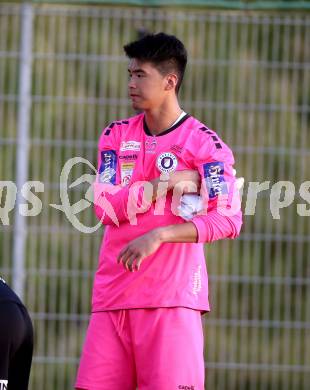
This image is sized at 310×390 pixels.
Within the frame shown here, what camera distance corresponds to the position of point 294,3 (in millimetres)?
7082

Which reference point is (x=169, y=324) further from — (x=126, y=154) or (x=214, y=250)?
(x=214, y=250)

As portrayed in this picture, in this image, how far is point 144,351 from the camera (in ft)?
16.0

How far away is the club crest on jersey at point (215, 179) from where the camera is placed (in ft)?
15.8

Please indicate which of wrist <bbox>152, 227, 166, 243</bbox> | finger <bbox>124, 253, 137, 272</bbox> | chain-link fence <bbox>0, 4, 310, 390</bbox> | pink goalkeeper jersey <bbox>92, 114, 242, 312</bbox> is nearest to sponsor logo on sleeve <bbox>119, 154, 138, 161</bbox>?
pink goalkeeper jersey <bbox>92, 114, 242, 312</bbox>

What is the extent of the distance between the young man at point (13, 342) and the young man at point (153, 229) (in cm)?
50

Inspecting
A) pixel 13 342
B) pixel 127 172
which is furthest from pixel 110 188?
pixel 13 342

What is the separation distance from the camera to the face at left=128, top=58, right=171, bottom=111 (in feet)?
16.4

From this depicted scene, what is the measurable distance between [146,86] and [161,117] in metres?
0.16

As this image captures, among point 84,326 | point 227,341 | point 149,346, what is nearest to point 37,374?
point 84,326

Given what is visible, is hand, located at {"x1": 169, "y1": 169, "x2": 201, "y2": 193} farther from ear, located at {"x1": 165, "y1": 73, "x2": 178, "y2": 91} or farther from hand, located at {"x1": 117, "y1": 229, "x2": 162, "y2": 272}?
ear, located at {"x1": 165, "y1": 73, "x2": 178, "y2": 91}

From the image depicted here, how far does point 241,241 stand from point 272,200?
1.12 feet

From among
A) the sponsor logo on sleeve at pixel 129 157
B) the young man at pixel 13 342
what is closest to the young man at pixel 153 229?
the sponsor logo on sleeve at pixel 129 157

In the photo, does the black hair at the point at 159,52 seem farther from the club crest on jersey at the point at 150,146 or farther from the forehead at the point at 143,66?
the club crest on jersey at the point at 150,146

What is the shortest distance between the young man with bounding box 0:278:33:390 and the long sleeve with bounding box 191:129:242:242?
0.85 meters
